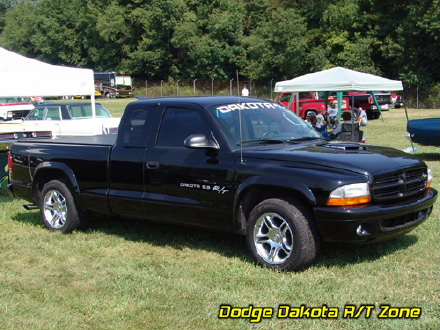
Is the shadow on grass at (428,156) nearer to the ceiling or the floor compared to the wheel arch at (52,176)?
nearer to the floor

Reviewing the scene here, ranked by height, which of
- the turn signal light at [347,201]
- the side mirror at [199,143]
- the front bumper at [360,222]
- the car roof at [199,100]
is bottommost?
the front bumper at [360,222]

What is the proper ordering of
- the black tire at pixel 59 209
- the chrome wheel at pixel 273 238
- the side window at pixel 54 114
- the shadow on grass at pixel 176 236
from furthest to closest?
the side window at pixel 54 114 → the black tire at pixel 59 209 → the shadow on grass at pixel 176 236 → the chrome wheel at pixel 273 238

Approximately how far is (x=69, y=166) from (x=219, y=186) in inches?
92.7

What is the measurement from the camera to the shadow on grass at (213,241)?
19.4 feet

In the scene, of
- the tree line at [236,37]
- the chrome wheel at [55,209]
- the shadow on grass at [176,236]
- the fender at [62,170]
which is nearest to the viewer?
the shadow on grass at [176,236]

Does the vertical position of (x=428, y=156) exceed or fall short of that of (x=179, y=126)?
it falls short

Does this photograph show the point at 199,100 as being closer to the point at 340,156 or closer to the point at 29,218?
the point at 340,156

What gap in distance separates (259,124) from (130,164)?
1540 millimetres

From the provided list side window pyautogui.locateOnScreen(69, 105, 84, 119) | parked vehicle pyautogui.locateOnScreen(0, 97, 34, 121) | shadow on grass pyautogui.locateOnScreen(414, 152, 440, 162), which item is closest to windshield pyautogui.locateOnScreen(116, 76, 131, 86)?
parked vehicle pyautogui.locateOnScreen(0, 97, 34, 121)

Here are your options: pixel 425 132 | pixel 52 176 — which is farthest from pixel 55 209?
pixel 425 132

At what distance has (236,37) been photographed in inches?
2419

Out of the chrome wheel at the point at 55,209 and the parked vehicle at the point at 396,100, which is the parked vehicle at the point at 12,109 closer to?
the parked vehicle at the point at 396,100

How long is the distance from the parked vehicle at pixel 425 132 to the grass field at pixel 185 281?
21.1ft

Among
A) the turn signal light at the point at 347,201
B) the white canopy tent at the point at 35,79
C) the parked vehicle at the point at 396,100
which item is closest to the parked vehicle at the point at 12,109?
the white canopy tent at the point at 35,79
